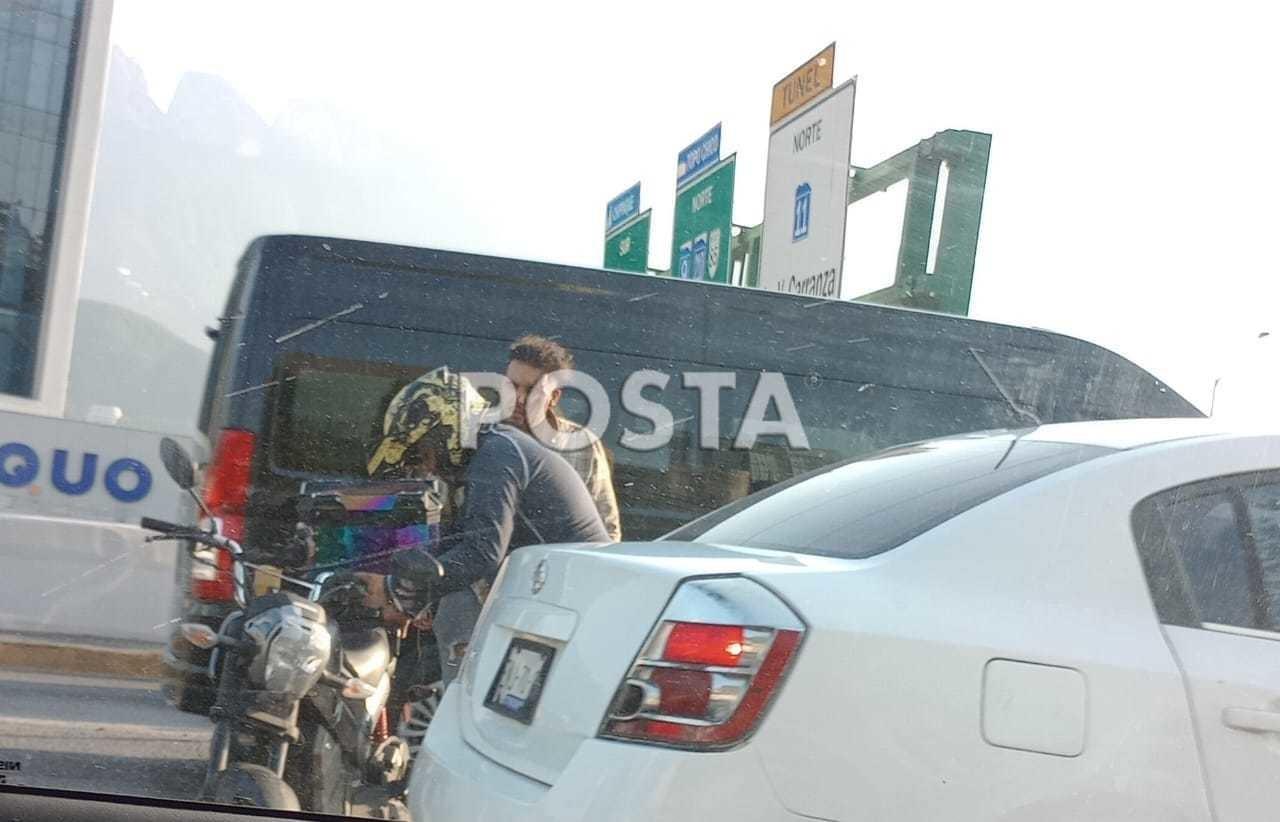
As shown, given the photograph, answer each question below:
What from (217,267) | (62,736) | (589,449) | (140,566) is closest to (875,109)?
(589,449)

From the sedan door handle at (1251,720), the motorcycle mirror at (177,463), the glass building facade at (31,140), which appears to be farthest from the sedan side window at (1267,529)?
the glass building facade at (31,140)

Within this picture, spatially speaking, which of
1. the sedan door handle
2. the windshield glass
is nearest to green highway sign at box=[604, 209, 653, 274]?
the windshield glass

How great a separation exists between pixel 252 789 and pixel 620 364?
1653mm

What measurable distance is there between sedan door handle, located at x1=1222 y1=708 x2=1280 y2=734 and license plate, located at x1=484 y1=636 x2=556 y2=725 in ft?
3.90

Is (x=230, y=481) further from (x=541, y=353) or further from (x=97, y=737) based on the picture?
(x=541, y=353)

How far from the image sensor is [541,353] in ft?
14.6

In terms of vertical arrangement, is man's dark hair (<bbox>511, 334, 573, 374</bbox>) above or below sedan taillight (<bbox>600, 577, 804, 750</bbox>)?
above

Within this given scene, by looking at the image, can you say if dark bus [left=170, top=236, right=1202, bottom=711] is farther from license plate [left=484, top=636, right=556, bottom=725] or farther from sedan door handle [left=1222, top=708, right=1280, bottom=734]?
sedan door handle [left=1222, top=708, right=1280, bottom=734]

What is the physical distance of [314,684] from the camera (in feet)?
12.3

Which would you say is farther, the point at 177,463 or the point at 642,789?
the point at 177,463

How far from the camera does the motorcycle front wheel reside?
3.57 meters

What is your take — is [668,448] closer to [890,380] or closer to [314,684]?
[890,380]

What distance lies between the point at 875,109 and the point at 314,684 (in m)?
2.20

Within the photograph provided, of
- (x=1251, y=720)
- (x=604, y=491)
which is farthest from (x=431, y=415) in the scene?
(x=1251, y=720)
